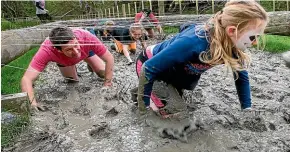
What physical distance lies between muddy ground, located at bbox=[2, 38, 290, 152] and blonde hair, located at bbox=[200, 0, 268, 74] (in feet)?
2.07

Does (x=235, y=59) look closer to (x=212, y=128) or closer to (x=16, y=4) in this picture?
(x=212, y=128)

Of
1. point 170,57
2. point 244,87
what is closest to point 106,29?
point 244,87

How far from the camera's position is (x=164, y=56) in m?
2.61

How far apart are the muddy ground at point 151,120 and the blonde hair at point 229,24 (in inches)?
24.9

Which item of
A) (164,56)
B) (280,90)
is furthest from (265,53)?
(164,56)

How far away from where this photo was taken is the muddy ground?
2.86 m

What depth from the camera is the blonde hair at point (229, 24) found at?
2395 mm

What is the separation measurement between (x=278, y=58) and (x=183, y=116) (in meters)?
3.65

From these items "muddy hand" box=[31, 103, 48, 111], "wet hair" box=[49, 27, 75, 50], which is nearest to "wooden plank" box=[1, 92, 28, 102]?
"muddy hand" box=[31, 103, 48, 111]

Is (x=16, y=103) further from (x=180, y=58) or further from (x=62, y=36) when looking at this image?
(x=180, y=58)

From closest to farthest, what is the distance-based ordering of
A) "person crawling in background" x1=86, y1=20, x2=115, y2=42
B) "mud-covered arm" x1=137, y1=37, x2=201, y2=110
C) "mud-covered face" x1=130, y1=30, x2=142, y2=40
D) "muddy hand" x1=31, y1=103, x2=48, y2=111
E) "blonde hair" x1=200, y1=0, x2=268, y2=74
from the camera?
"blonde hair" x1=200, y1=0, x2=268, y2=74 < "mud-covered arm" x1=137, y1=37, x2=201, y2=110 < "muddy hand" x1=31, y1=103, x2=48, y2=111 < "person crawling in background" x1=86, y1=20, x2=115, y2=42 < "mud-covered face" x1=130, y1=30, x2=142, y2=40

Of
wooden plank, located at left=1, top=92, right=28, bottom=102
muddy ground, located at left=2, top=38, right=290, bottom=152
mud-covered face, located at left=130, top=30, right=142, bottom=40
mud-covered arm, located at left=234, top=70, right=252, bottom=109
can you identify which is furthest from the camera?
mud-covered face, located at left=130, top=30, right=142, bottom=40

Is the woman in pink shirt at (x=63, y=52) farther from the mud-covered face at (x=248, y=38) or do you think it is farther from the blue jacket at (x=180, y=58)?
the mud-covered face at (x=248, y=38)

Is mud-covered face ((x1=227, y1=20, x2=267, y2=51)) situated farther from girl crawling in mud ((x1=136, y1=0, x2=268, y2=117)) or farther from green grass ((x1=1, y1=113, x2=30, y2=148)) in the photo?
green grass ((x1=1, y1=113, x2=30, y2=148))
